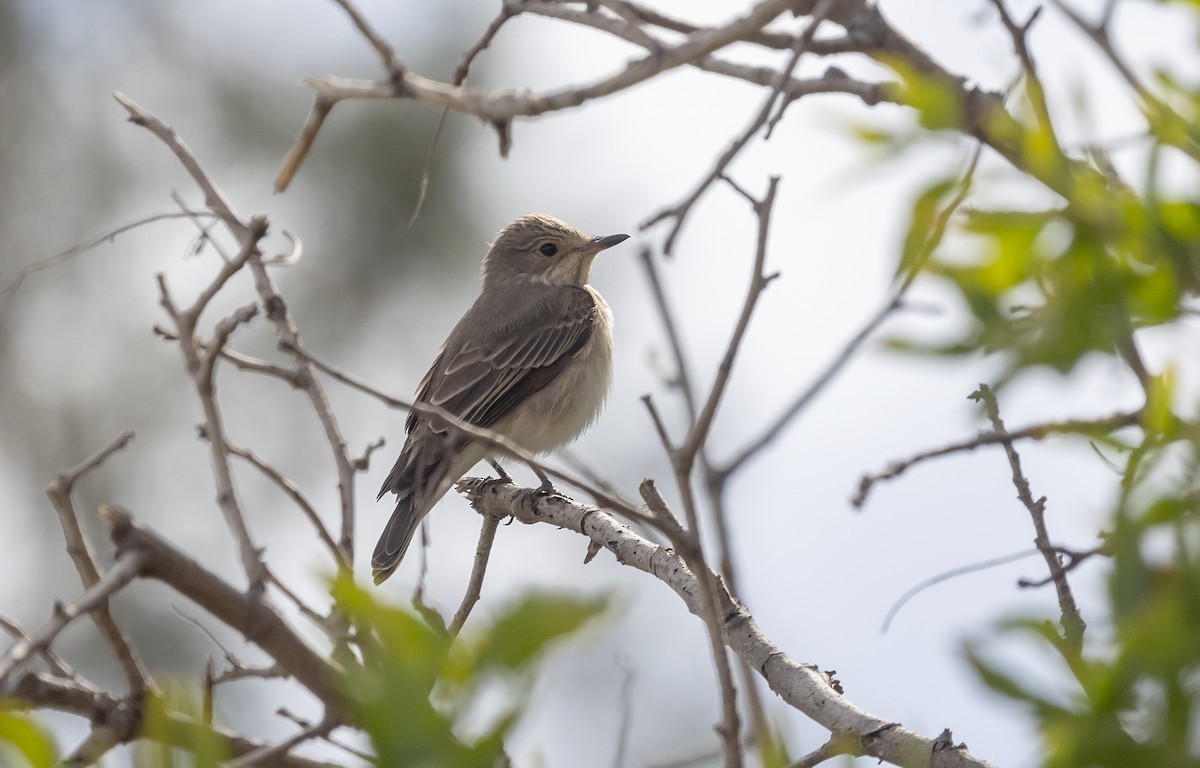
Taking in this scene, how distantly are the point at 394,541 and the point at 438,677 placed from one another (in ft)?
17.8

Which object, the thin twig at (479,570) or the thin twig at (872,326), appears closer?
the thin twig at (872,326)

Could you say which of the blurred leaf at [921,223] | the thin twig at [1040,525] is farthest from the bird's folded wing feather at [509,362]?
the blurred leaf at [921,223]

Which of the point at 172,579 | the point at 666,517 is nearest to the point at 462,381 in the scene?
the point at 666,517

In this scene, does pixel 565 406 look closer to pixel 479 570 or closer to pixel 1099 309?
pixel 479 570

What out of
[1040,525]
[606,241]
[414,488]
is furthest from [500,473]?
[1040,525]

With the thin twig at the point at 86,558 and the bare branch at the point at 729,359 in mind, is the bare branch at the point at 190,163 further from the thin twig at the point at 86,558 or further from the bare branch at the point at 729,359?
the bare branch at the point at 729,359

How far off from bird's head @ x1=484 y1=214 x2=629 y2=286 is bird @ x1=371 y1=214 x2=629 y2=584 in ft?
0.10

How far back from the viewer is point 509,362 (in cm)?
792

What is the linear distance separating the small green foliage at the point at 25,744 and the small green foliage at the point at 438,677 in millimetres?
403

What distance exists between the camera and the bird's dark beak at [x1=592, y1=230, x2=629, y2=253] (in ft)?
29.5

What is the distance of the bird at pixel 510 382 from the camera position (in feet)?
22.9

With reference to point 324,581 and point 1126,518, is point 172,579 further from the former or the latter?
point 1126,518

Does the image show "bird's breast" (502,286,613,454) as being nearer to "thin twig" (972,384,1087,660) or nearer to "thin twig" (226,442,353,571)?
"thin twig" (226,442,353,571)

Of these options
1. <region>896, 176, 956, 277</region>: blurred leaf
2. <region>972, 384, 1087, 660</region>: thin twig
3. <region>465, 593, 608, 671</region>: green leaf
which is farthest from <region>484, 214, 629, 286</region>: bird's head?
<region>465, 593, 608, 671</region>: green leaf
